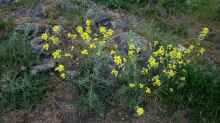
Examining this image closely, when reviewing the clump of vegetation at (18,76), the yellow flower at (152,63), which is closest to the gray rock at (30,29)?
the clump of vegetation at (18,76)

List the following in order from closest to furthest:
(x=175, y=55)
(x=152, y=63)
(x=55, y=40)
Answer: (x=152, y=63) → (x=175, y=55) → (x=55, y=40)

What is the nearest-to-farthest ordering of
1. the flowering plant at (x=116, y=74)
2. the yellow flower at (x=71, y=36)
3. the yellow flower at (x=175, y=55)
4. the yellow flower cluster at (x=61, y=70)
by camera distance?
the yellow flower cluster at (x=61, y=70) → the flowering plant at (x=116, y=74) → the yellow flower at (x=175, y=55) → the yellow flower at (x=71, y=36)

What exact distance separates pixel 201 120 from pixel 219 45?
2.38m

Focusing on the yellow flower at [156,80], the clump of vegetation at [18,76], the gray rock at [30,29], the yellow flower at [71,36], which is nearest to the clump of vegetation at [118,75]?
the yellow flower at [156,80]

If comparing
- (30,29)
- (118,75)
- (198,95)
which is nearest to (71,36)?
(30,29)

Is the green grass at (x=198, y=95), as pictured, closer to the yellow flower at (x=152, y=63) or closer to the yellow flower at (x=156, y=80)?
the yellow flower at (x=156, y=80)

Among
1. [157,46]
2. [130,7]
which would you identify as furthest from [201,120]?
[130,7]

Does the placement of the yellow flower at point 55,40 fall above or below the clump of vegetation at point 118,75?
above

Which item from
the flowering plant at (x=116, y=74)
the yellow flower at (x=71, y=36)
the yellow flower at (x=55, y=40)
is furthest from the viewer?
the yellow flower at (x=71, y=36)

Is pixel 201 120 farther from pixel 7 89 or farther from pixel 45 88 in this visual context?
pixel 7 89

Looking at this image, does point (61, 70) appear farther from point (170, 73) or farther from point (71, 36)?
point (170, 73)

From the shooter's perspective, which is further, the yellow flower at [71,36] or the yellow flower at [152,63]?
the yellow flower at [71,36]

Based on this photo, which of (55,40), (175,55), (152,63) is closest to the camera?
(152,63)

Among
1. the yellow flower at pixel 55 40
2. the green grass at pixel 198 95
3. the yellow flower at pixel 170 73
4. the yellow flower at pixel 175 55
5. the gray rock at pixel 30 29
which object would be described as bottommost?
the green grass at pixel 198 95
